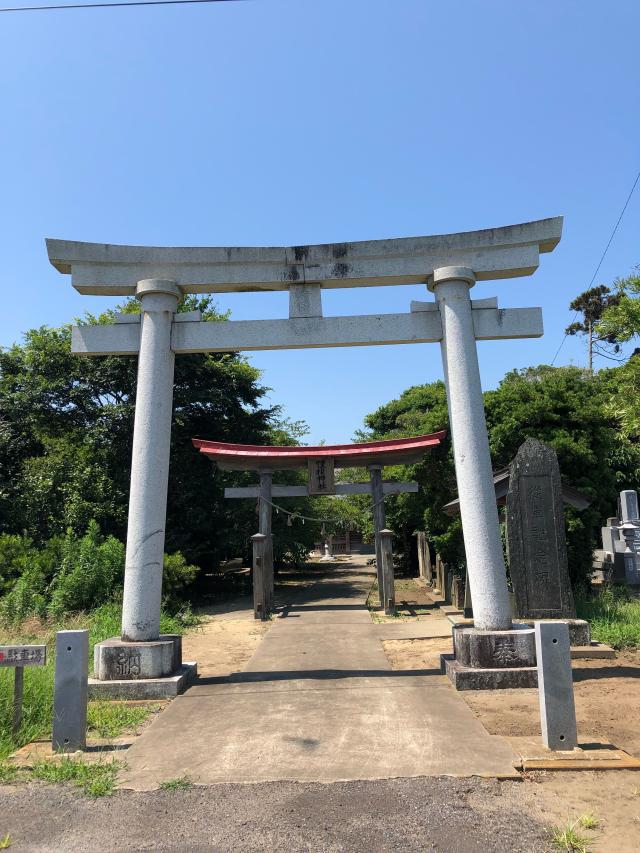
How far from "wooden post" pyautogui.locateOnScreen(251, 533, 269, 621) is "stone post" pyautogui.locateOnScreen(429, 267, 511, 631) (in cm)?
715

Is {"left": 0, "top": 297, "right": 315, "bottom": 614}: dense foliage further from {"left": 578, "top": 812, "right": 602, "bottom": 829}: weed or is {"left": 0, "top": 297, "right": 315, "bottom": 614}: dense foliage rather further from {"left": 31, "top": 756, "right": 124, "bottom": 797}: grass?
{"left": 578, "top": 812, "right": 602, "bottom": 829}: weed

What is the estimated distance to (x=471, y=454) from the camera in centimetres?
677

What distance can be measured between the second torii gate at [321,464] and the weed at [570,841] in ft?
32.8

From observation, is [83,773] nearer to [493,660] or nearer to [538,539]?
[493,660]

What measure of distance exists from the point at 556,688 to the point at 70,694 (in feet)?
12.8

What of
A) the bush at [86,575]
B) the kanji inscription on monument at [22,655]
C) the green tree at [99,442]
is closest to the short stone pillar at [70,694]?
the kanji inscription on monument at [22,655]

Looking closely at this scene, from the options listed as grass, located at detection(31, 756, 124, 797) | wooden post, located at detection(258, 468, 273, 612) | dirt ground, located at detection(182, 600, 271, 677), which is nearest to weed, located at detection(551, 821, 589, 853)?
grass, located at detection(31, 756, 124, 797)

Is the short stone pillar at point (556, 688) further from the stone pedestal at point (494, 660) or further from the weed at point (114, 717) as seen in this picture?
the weed at point (114, 717)

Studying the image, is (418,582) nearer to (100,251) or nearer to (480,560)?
(480,560)

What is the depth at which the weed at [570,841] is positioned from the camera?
2.99 metres

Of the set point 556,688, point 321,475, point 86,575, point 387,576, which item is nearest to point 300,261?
point 556,688

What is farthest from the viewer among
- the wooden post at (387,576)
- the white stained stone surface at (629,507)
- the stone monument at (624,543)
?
the white stained stone surface at (629,507)

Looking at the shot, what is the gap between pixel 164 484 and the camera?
705cm

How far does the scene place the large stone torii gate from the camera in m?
7.05
